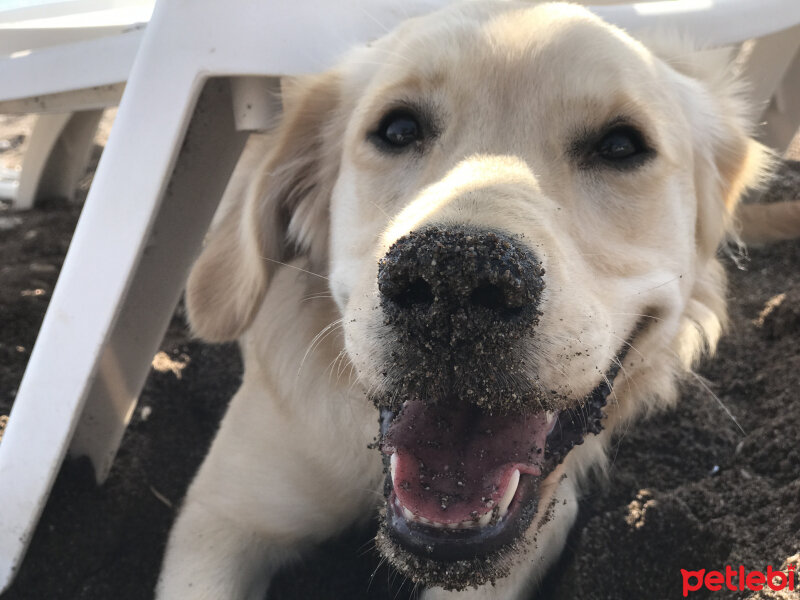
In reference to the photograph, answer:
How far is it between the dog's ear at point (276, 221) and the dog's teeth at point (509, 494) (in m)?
0.74

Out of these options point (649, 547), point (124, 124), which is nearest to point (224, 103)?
point (124, 124)

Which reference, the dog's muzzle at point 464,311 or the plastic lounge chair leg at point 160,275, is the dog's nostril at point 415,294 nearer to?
the dog's muzzle at point 464,311

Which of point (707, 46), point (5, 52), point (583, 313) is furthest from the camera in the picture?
point (5, 52)

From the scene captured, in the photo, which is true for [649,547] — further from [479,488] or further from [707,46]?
[707,46]

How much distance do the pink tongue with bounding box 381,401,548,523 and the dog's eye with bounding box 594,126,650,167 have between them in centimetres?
59

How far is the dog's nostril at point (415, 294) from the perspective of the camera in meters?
1.10

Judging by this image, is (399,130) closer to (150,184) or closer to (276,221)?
(276,221)

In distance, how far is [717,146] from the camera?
2004 mm

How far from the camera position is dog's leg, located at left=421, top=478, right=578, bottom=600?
184 centimetres

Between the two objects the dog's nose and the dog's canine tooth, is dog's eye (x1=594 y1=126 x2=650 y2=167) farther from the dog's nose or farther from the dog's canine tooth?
the dog's canine tooth

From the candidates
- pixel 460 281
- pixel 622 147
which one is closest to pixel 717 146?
pixel 622 147

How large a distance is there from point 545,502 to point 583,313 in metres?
0.50

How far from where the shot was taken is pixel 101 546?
6.31 feet

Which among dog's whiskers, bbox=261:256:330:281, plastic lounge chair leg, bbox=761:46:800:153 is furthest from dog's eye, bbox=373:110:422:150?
plastic lounge chair leg, bbox=761:46:800:153
